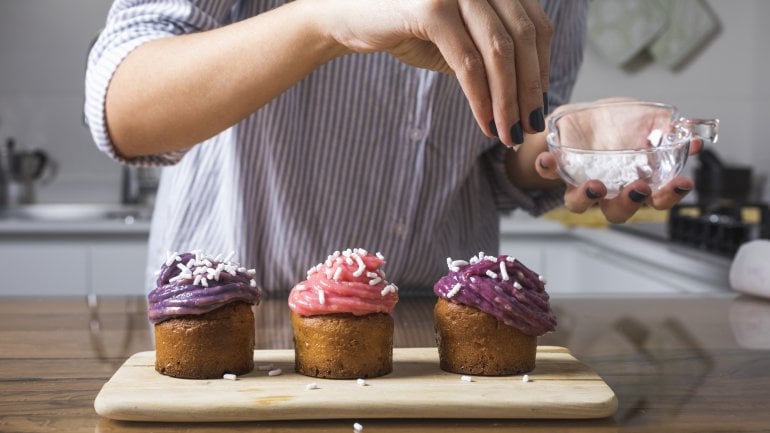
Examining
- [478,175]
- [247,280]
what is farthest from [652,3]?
[247,280]

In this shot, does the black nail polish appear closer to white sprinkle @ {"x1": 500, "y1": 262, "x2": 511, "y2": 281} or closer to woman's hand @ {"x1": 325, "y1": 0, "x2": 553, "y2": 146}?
woman's hand @ {"x1": 325, "y1": 0, "x2": 553, "y2": 146}

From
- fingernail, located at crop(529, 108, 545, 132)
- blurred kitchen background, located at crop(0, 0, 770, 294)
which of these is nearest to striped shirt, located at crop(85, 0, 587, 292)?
fingernail, located at crop(529, 108, 545, 132)

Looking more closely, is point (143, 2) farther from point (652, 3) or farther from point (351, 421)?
point (652, 3)

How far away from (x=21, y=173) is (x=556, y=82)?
2253 mm

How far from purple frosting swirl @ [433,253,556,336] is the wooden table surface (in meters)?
0.10

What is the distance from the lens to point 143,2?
1229mm

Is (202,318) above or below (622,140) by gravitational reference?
below

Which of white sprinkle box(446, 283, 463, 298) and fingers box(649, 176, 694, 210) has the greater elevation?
fingers box(649, 176, 694, 210)

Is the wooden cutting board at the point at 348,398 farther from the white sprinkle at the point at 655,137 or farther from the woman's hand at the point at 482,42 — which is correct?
the white sprinkle at the point at 655,137

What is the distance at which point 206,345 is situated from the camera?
887 millimetres

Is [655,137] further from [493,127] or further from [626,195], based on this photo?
[493,127]

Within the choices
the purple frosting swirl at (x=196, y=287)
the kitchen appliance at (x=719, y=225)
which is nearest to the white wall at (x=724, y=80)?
the kitchen appliance at (x=719, y=225)

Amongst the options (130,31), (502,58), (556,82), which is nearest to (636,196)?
(502,58)

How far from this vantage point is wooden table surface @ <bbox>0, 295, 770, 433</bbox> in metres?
0.78
